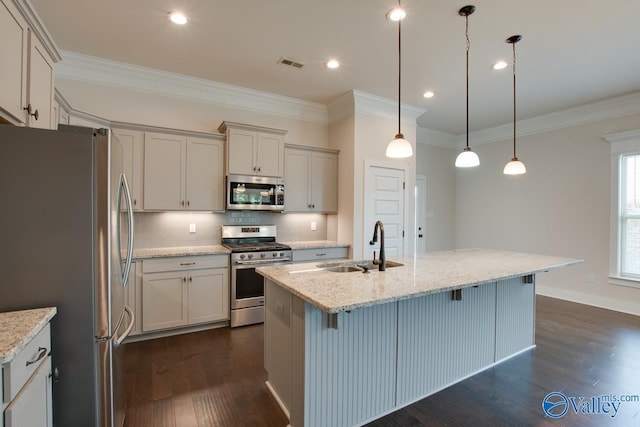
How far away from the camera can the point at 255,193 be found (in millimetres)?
3789

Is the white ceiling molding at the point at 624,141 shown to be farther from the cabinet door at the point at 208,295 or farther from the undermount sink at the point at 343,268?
the cabinet door at the point at 208,295

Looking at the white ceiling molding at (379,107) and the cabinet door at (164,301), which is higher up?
the white ceiling molding at (379,107)

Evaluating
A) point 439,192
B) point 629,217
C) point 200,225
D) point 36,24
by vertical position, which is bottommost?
point 200,225

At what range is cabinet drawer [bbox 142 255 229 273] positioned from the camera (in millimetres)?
3088

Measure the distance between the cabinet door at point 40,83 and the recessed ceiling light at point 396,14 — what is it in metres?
2.50

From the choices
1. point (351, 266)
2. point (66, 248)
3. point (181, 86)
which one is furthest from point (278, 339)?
point (181, 86)

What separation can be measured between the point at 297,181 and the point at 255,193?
0.66 metres

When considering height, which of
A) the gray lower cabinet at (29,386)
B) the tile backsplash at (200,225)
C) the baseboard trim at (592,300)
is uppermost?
the tile backsplash at (200,225)

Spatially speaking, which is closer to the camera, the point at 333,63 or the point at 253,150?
the point at 333,63

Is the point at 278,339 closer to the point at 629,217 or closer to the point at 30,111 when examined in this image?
the point at 30,111

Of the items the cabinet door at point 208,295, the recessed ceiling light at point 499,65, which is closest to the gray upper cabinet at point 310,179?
the cabinet door at point 208,295

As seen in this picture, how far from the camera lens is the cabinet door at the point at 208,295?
3.28 m

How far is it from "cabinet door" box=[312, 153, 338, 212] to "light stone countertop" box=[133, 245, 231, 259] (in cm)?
146

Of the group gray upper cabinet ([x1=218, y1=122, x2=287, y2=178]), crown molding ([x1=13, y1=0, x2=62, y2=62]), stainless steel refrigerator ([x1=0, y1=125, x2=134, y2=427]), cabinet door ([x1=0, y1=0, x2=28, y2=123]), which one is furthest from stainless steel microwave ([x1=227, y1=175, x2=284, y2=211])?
stainless steel refrigerator ([x1=0, y1=125, x2=134, y2=427])
